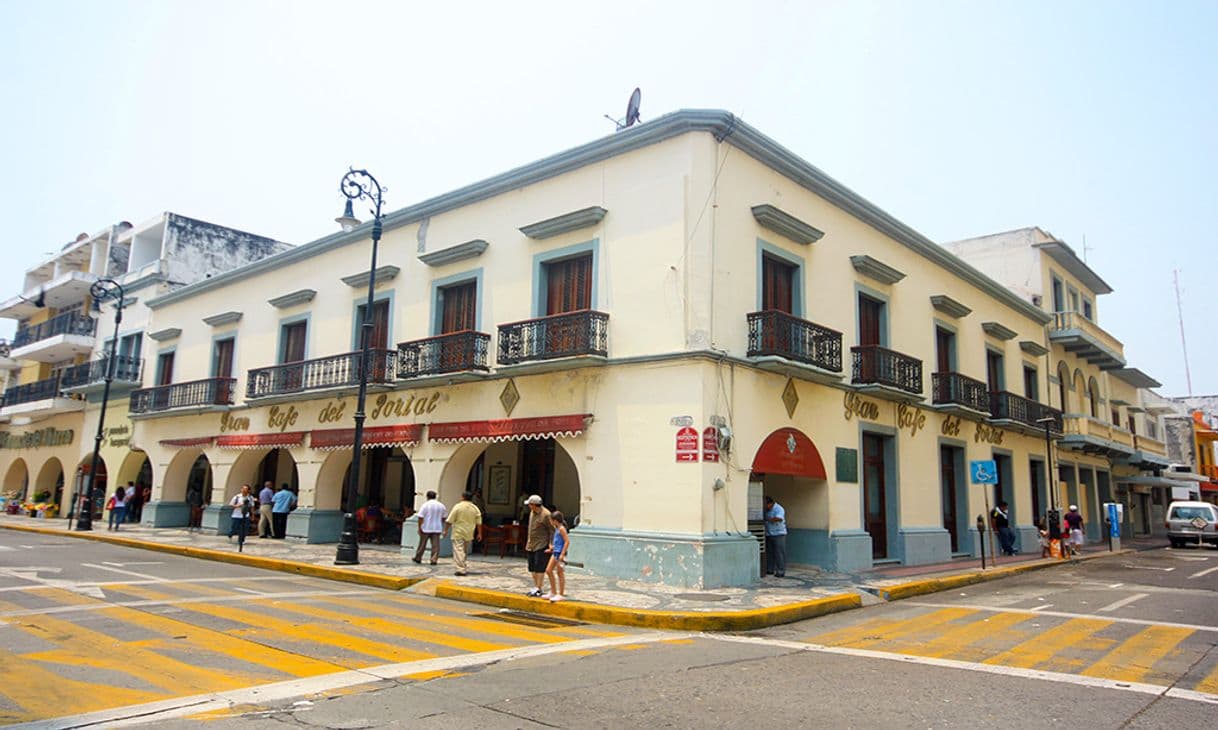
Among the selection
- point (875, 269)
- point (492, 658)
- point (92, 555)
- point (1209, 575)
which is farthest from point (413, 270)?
point (1209, 575)

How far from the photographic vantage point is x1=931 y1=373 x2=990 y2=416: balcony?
68.4 feet

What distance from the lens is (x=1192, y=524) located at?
30.6m

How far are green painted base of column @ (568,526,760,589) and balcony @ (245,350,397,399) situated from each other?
24.1ft

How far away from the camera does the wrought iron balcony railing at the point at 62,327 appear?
33.1m

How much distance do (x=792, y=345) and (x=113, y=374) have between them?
25.8 metres

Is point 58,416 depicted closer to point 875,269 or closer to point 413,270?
point 413,270

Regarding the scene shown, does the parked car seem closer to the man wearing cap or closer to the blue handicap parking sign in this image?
the blue handicap parking sign

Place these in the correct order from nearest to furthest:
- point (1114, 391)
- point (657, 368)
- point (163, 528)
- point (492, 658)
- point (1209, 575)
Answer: point (492, 658) < point (657, 368) < point (1209, 575) < point (163, 528) < point (1114, 391)

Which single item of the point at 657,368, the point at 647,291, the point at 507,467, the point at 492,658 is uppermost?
the point at 647,291

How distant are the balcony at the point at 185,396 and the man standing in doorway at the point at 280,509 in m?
3.82

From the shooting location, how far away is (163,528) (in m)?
26.2

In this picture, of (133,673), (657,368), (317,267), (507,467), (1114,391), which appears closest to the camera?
(133,673)

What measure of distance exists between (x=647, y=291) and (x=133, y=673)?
10.3 m

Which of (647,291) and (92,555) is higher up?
(647,291)
